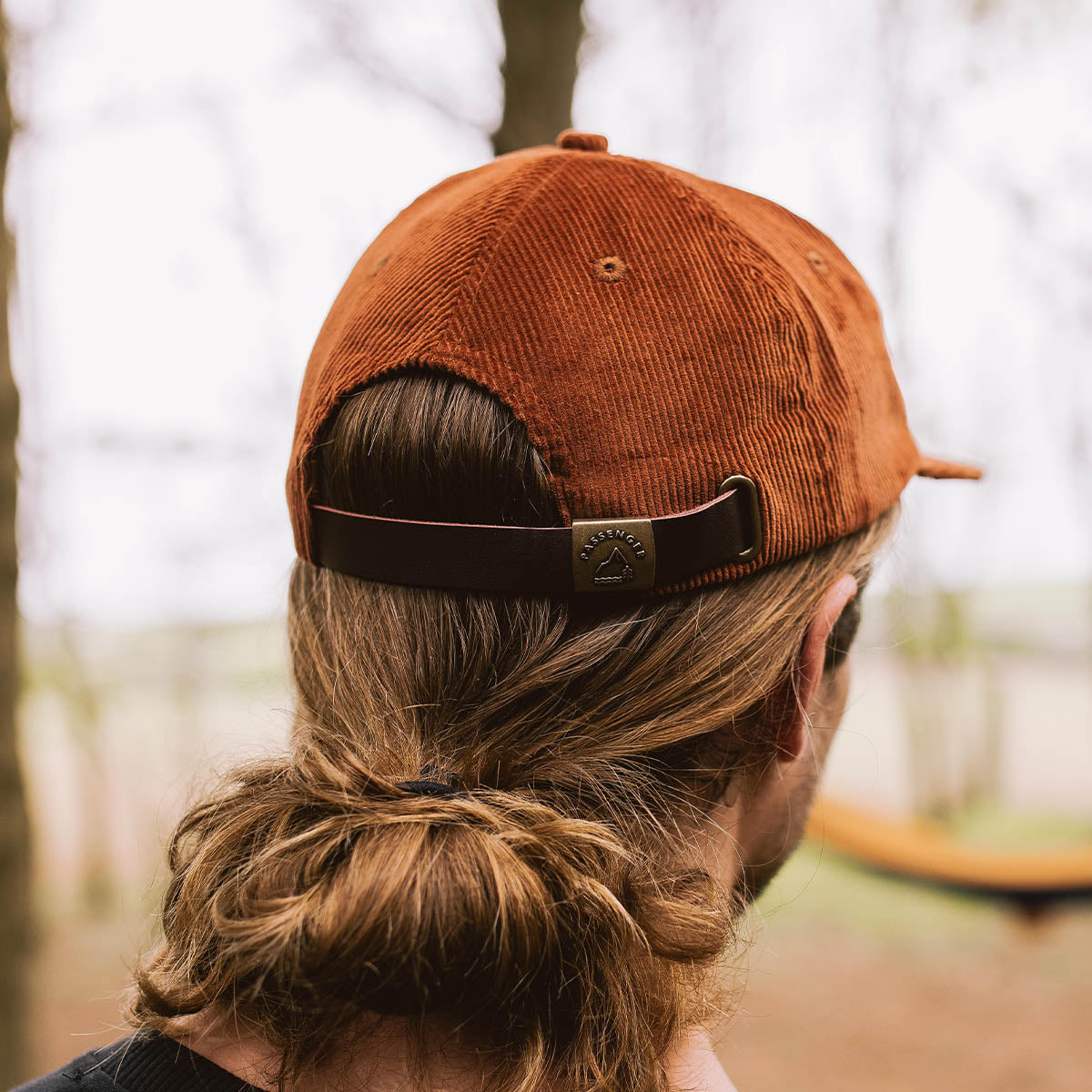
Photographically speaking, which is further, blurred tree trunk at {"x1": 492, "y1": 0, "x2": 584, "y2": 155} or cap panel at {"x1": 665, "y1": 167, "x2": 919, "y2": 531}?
blurred tree trunk at {"x1": 492, "y1": 0, "x2": 584, "y2": 155}

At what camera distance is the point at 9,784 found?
2342mm

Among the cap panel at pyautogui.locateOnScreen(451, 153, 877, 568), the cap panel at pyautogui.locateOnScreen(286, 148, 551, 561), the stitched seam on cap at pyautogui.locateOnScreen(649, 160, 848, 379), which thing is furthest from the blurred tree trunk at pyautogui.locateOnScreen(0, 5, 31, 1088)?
the stitched seam on cap at pyautogui.locateOnScreen(649, 160, 848, 379)

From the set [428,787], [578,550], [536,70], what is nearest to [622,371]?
[578,550]

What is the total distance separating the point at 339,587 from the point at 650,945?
1.58 ft

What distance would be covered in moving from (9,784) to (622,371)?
2090 millimetres

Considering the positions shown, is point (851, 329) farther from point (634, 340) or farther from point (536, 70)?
point (536, 70)

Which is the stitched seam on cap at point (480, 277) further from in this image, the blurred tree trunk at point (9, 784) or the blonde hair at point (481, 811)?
the blurred tree trunk at point (9, 784)

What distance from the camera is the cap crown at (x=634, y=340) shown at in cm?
92

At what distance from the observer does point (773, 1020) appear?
4.70 m

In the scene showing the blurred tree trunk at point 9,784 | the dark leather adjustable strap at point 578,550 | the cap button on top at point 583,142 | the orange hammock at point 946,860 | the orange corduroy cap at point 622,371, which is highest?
the cap button on top at point 583,142

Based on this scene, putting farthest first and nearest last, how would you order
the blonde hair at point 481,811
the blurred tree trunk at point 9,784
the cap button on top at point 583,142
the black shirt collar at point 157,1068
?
1. the blurred tree trunk at point 9,784
2. the cap button on top at point 583,142
3. the black shirt collar at point 157,1068
4. the blonde hair at point 481,811

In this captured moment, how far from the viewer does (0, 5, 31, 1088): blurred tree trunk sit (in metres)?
2.34

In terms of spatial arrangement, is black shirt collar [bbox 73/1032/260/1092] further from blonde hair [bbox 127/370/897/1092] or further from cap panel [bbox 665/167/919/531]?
cap panel [bbox 665/167/919/531]

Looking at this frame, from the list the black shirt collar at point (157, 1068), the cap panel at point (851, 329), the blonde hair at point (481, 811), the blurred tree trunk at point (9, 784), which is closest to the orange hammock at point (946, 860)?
the blurred tree trunk at point (9, 784)
